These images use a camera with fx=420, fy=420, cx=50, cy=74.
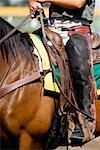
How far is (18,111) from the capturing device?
3.90m

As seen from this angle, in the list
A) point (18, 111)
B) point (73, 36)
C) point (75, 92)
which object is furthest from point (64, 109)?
point (73, 36)

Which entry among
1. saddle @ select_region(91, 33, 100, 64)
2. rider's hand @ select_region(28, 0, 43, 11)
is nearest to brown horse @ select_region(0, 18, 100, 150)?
rider's hand @ select_region(28, 0, 43, 11)

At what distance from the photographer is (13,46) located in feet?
13.3

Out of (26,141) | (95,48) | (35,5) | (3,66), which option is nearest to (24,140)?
(26,141)

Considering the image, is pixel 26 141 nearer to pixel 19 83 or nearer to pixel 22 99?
pixel 22 99

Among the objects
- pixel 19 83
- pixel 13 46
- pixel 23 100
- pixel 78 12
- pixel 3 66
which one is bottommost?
pixel 23 100

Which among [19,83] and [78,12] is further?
[78,12]

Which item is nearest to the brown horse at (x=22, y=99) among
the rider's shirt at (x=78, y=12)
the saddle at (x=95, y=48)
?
the rider's shirt at (x=78, y=12)

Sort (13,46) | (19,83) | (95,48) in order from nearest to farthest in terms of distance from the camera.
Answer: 1. (19,83)
2. (13,46)
3. (95,48)

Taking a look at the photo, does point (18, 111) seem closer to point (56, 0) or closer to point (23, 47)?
point (23, 47)

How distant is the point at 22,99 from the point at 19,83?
0.15 m

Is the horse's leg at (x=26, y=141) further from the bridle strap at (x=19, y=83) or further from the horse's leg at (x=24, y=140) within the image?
the bridle strap at (x=19, y=83)

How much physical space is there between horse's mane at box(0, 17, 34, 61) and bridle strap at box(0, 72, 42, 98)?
0.20 m

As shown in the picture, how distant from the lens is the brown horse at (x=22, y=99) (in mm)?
3904
